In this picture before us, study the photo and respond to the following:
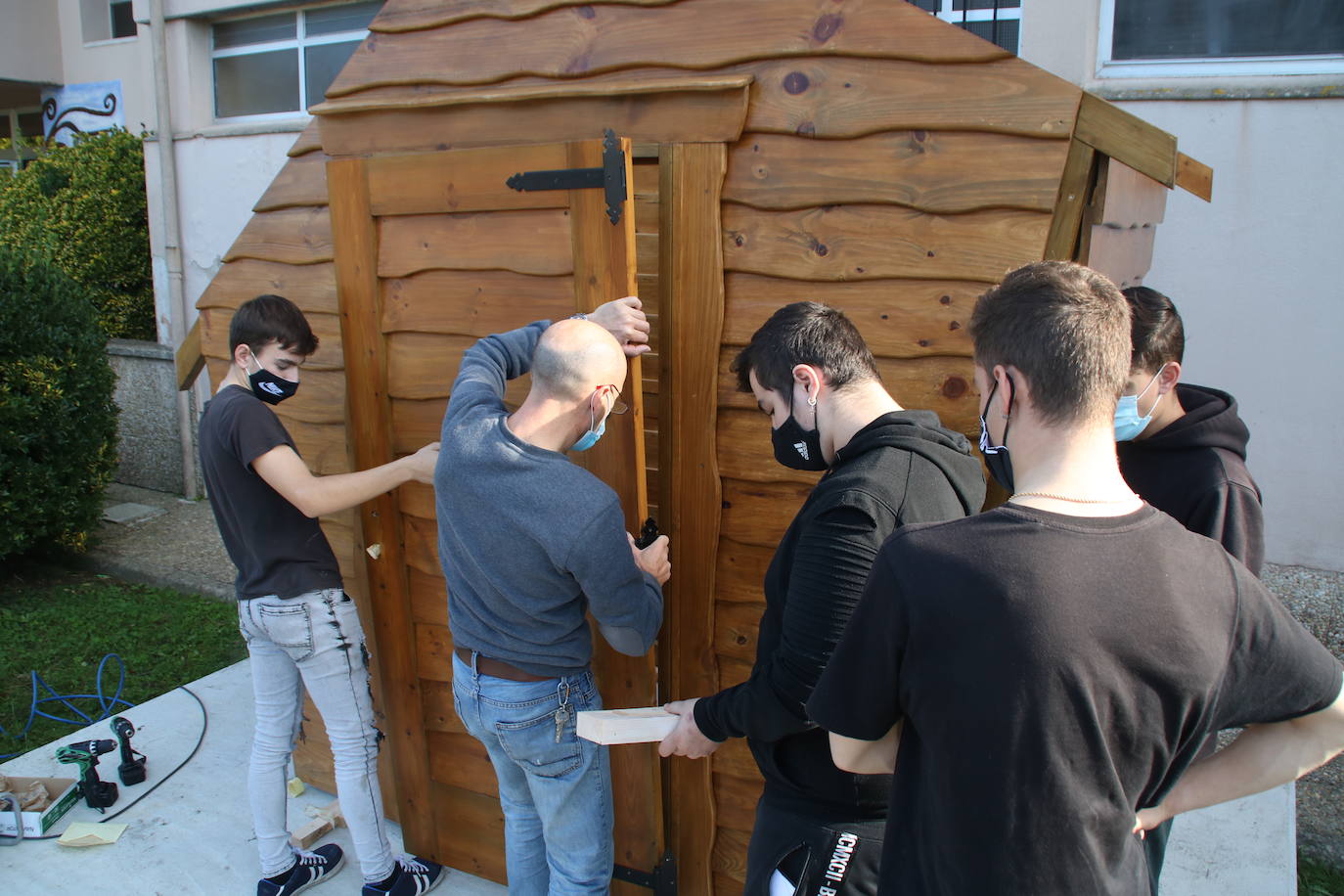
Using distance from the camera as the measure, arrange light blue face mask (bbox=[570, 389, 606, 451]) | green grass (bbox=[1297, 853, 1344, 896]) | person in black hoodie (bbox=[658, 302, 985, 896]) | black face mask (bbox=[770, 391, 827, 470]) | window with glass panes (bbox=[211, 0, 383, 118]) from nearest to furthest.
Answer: person in black hoodie (bbox=[658, 302, 985, 896]) < black face mask (bbox=[770, 391, 827, 470]) < light blue face mask (bbox=[570, 389, 606, 451]) < green grass (bbox=[1297, 853, 1344, 896]) < window with glass panes (bbox=[211, 0, 383, 118])

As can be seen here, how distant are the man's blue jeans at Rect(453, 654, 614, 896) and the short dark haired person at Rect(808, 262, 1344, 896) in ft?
3.98

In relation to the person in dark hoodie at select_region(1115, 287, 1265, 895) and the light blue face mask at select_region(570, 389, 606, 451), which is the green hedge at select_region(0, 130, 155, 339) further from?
the person in dark hoodie at select_region(1115, 287, 1265, 895)

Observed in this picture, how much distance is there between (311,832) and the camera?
3623 mm

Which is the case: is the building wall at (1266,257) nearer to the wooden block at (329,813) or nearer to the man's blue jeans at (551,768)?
the man's blue jeans at (551,768)

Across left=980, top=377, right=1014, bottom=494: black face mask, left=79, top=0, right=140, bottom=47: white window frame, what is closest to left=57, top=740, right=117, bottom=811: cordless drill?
left=980, top=377, right=1014, bottom=494: black face mask

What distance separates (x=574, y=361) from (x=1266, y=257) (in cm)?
513

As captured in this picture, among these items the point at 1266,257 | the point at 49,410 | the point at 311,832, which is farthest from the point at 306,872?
the point at 1266,257

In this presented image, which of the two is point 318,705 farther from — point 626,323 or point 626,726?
point 626,323

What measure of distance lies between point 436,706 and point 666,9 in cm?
253

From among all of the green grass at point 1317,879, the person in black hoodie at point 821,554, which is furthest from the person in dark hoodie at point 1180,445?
the green grass at point 1317,879

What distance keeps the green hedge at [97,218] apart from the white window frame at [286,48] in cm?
136

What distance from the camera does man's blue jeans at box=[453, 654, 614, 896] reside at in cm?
250

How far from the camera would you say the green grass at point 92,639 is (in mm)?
5176

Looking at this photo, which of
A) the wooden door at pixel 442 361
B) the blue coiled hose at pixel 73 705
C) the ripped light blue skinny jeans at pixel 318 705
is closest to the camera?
the wooden door at pixel 442 361
